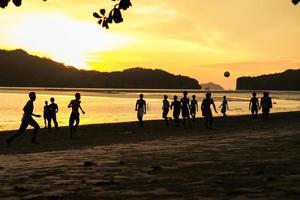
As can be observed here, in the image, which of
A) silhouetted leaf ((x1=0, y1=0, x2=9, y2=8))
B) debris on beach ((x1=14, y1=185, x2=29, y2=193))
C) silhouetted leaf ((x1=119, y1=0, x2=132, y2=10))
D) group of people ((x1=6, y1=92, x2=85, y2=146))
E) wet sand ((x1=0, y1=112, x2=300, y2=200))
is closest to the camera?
silhouetted leaf ((x1=0, y1=0, x2=9, y2=8))

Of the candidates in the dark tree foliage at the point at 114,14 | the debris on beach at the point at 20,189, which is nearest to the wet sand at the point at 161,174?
the debris on beach at the point at 20,189

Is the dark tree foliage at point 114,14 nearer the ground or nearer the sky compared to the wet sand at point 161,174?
nearer the sky

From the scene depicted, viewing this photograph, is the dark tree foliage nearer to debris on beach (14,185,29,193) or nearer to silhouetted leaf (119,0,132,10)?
silhouetted leaf (119,0,132,10)

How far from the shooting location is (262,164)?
10500 millimetres

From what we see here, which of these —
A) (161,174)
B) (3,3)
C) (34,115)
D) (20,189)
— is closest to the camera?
(3,3)

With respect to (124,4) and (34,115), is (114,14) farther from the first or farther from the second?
(34,115)

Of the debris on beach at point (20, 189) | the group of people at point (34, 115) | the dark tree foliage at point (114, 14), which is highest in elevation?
the dark tree foliage at point (114, 14)

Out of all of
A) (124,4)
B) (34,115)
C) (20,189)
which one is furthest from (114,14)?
(34,115)

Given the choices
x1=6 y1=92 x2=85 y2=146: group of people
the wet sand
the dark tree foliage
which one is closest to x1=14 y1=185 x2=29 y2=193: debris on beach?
the wet sand

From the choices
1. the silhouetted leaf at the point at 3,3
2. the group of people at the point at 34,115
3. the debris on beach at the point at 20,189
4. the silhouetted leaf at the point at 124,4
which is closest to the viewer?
the silhouetted leaf at the point at 3,3

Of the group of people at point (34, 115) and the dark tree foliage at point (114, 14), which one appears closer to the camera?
the dark tree foliage at point (114, 14)

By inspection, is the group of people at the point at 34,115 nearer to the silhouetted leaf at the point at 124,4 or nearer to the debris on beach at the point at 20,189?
the debris on beach at the point at 20,189

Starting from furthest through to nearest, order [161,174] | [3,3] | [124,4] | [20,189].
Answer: [161,174] → [20,189] → [124,4] → [3,3]

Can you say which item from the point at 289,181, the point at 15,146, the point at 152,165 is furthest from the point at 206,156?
the point at 15,146
